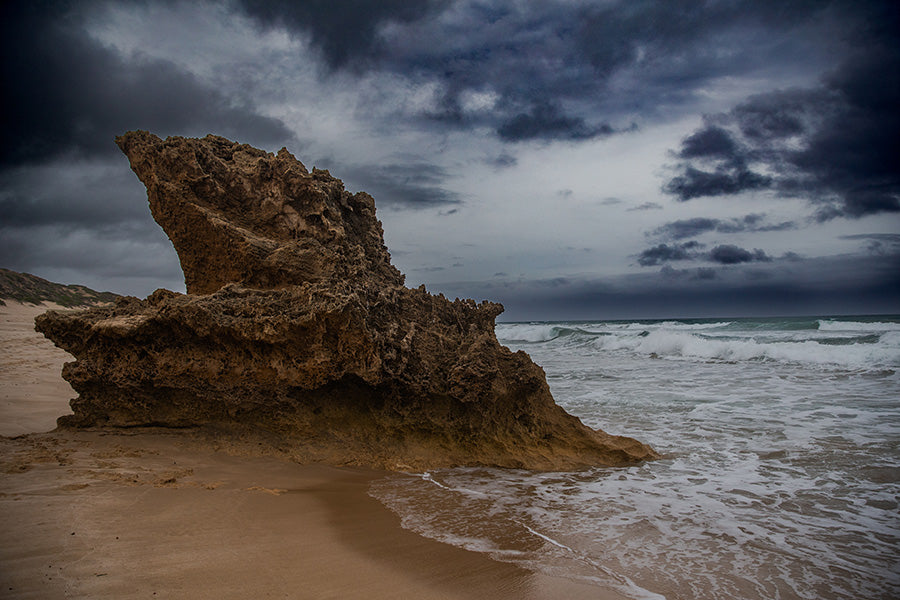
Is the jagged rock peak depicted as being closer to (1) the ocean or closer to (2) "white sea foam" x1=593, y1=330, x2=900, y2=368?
(1) the ocean

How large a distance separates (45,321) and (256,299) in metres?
1.87

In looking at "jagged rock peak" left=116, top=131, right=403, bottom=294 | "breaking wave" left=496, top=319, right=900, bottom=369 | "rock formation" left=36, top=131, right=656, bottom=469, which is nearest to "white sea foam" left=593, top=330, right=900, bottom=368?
"breaking wave" left=496, top=319, right=900, bottom=369

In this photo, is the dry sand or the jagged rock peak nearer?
the dry sand

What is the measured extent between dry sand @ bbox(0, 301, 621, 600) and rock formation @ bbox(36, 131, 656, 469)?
40 centimetres

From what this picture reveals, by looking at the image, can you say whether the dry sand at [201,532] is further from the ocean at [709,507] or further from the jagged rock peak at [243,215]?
the jagged rock peak at [243,215]

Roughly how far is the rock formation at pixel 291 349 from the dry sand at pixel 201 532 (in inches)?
15.6

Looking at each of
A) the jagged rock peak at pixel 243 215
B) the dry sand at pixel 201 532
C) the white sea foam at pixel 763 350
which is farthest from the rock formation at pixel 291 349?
the white sea foam at pixel 763 350

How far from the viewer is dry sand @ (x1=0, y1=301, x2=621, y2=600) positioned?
7.37 feet

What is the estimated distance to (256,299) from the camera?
4.30m

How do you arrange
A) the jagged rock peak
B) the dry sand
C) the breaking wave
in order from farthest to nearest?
the breaking wave
the jagged rock peak
the dry sand

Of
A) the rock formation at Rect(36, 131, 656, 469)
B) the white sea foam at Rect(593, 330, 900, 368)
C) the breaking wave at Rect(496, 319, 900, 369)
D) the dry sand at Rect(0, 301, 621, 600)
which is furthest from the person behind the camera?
the breaking wave at Rect(496, 319, 900, 369)

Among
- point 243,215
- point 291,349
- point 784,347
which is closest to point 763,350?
point 784,347

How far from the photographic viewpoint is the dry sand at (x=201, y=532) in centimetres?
225

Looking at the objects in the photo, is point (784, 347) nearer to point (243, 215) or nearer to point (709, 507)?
point (709, 507)
